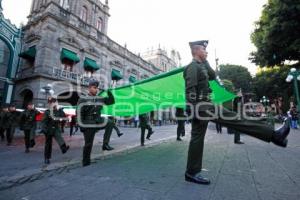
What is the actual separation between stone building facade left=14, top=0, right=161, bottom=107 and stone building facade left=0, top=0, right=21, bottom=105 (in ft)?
1.81

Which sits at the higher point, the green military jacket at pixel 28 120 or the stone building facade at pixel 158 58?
the stone building facade at pixel 158 58

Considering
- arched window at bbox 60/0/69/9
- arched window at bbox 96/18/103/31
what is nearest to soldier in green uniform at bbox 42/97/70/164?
arched window at bbox 60/0/69/9

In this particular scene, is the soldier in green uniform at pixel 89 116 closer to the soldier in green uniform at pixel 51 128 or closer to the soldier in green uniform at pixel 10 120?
the soldier in green uniform at pixel 51 128

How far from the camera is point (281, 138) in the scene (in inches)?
90.7

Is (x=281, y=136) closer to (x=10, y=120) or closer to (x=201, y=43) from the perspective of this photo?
(x=201, y=43)

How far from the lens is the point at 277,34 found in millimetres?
13633

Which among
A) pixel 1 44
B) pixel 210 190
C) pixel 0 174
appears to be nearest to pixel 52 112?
pixel 0 174

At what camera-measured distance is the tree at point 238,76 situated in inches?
1461

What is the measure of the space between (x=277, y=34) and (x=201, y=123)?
14916 mm

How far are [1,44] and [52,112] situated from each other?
1824 cm

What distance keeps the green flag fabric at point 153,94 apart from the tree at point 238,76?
110 ft

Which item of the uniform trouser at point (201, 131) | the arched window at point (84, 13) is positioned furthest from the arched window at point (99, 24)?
the uniform trouser at point (201, 131)

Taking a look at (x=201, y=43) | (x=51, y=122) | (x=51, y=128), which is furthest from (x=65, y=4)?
(x=201, y=43)

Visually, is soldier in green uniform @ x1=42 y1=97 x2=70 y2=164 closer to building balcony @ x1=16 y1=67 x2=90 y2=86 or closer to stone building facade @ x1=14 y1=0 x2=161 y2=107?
stone building facade @ x1=14 y1=0 x2=161 y2=107
